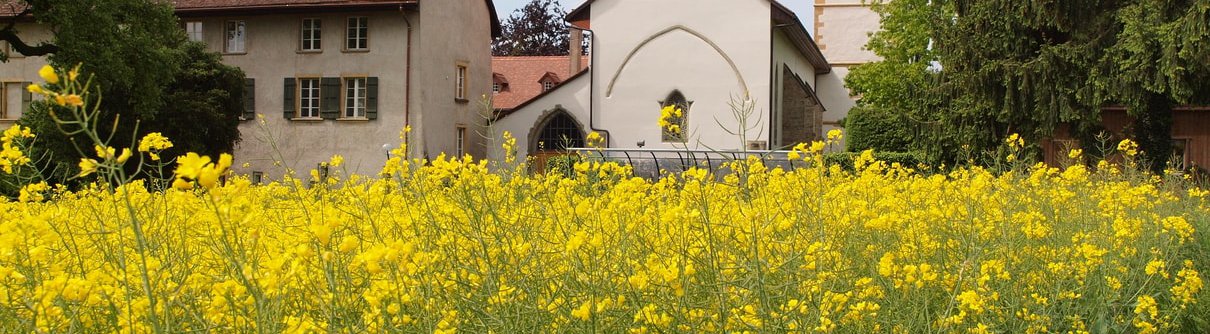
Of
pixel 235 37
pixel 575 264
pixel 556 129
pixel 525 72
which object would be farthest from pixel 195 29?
pixel 575 264

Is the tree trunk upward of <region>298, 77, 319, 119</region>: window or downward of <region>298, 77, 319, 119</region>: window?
downward

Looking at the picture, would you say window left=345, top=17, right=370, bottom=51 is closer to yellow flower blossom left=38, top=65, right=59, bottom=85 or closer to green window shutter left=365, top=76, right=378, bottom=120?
green window shutter left=365, top=76, right=378, bottom=120

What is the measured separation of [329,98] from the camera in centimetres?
3130

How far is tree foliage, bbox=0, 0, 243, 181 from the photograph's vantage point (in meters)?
21.5

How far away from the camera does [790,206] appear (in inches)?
208

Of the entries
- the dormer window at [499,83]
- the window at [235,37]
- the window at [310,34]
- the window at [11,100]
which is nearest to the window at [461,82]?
the window at [310,34]

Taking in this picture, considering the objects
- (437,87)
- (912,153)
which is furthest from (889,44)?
(437,87)

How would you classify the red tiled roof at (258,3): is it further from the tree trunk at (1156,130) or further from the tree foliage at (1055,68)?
the tree trunk at (1156,130)

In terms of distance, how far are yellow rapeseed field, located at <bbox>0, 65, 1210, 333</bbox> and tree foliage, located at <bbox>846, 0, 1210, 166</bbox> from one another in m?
15.3

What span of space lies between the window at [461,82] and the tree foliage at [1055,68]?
46.7 ft

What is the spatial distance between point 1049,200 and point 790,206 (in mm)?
3020

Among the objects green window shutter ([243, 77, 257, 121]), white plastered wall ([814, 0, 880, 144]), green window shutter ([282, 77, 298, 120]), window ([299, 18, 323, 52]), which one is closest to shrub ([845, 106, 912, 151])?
window ([299, 18, 323, 52])

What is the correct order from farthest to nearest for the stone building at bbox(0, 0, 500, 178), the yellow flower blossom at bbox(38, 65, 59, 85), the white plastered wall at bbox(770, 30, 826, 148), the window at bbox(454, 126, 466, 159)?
the window at bbox(454, 126, 466, 159), the white plastered wall at bbox(770, 30, 826, 148), the stone building at bbox(0, 0, 500, 178), the yellow flower blossom at bbox(38, 65, 59, 85)

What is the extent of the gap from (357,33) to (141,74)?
9.03 metres
